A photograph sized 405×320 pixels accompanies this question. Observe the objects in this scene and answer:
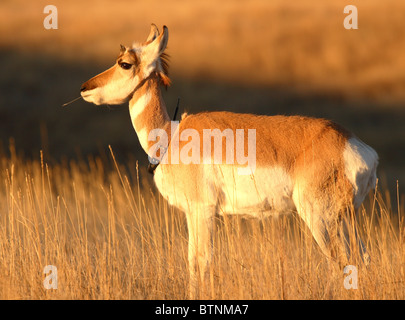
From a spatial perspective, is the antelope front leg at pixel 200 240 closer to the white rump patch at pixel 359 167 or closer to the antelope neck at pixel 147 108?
the antelope neck at pixel 147 108

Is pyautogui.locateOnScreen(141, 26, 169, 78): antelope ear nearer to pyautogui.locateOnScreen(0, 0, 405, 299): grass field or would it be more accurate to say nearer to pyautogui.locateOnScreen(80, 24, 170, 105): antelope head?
pyautogui.locateOnScreen(80, 24, 170, 105): antelope head

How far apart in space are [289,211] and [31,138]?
1902 cm

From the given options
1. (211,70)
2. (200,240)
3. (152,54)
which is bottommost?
(200,240)

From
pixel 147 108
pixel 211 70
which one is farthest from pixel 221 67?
pixel 147 108

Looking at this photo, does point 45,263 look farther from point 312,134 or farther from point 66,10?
point 66,10

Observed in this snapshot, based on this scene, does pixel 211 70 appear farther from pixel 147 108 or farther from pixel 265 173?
pixel 265 173

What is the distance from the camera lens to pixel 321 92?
2692 centimetres

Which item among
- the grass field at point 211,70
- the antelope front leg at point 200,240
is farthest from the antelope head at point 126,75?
the grass field at point 211,70

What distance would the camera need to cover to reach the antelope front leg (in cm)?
613

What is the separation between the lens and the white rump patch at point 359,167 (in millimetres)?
6145

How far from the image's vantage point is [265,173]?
247 inches

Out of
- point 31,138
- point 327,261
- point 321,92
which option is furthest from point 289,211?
point 321,92

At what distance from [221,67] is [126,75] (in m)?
22.7

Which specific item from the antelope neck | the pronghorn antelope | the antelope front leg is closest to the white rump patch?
the pronghorn antelope
